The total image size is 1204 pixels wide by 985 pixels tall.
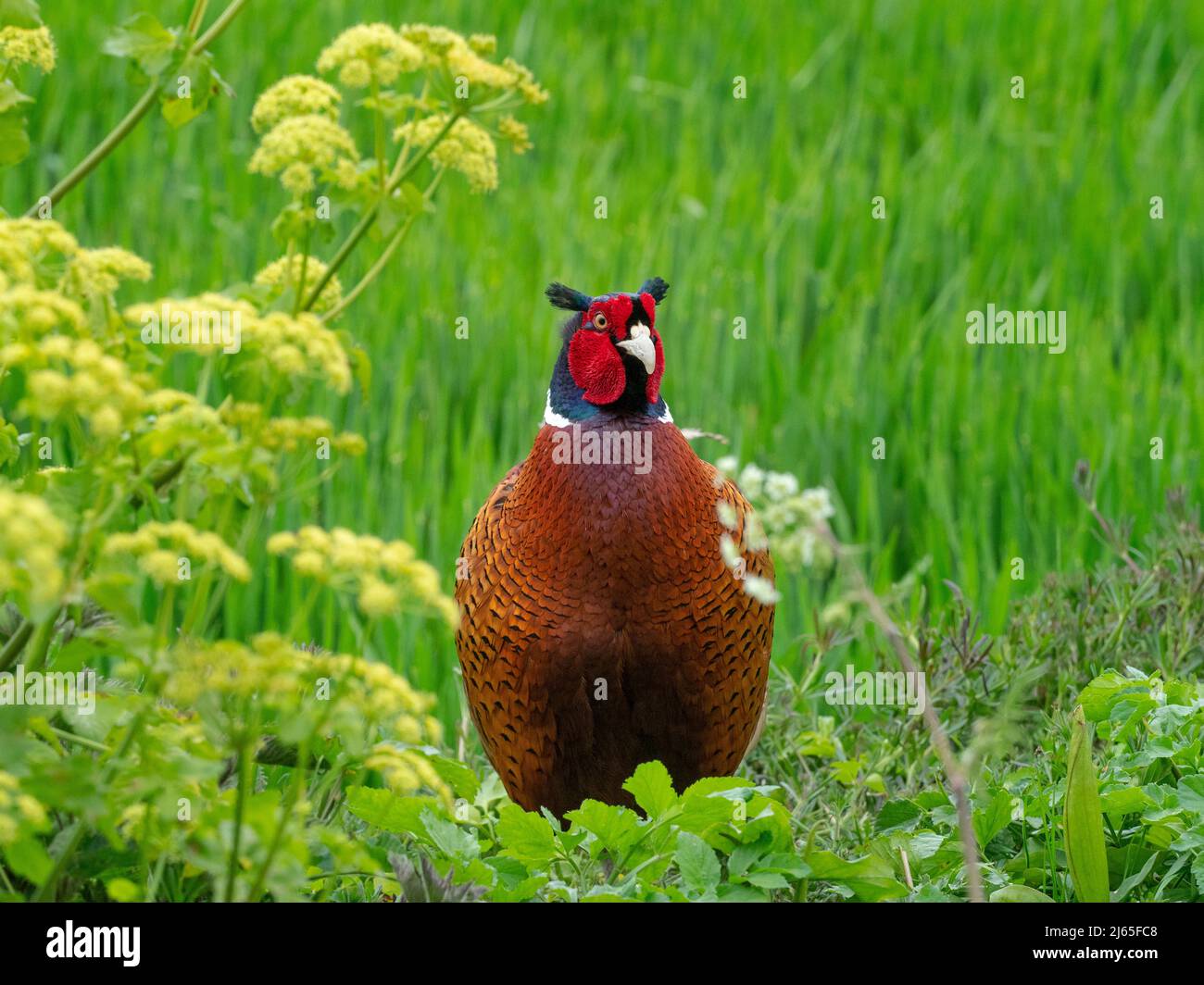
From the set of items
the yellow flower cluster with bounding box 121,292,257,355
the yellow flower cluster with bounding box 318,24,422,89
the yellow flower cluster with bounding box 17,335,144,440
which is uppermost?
the yellow flower cluster with bounding box 318,24,422,89

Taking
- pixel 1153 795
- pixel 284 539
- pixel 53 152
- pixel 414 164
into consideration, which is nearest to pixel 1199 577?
pixel 1153 795

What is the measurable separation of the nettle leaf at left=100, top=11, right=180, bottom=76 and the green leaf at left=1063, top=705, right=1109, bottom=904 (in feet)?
5.68

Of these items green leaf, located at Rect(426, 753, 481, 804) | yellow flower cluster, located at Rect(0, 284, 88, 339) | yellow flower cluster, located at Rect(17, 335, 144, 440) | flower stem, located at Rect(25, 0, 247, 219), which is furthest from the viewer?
green leaf, located at Rect(426, 753, 481, 804)

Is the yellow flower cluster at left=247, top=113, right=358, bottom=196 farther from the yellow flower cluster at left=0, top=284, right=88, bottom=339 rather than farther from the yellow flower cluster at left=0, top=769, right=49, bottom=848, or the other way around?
the yellow flower cluster at left=0, top=769, right=49, bottom=848

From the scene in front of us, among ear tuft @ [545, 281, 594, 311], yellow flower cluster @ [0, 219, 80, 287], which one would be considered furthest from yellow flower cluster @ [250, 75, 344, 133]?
ear tuft @ [545, 281, 594, 311]

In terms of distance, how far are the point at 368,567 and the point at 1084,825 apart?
1.29 metres

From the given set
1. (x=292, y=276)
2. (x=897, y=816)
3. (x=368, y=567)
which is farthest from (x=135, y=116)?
(x=897, y=816)

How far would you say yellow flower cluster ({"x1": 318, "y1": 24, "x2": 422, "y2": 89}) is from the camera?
2342 millimetres

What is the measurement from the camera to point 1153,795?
260 centimetres

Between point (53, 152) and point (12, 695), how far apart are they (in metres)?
4.45

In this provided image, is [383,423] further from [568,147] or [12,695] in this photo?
[12,695]

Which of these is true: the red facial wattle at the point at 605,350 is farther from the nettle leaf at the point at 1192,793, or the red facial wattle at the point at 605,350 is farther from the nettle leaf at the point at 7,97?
the nettle leaf at the point at 1192,793

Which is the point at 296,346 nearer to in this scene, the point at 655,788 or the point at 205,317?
→ the point at 205,317

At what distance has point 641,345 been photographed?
274cm
